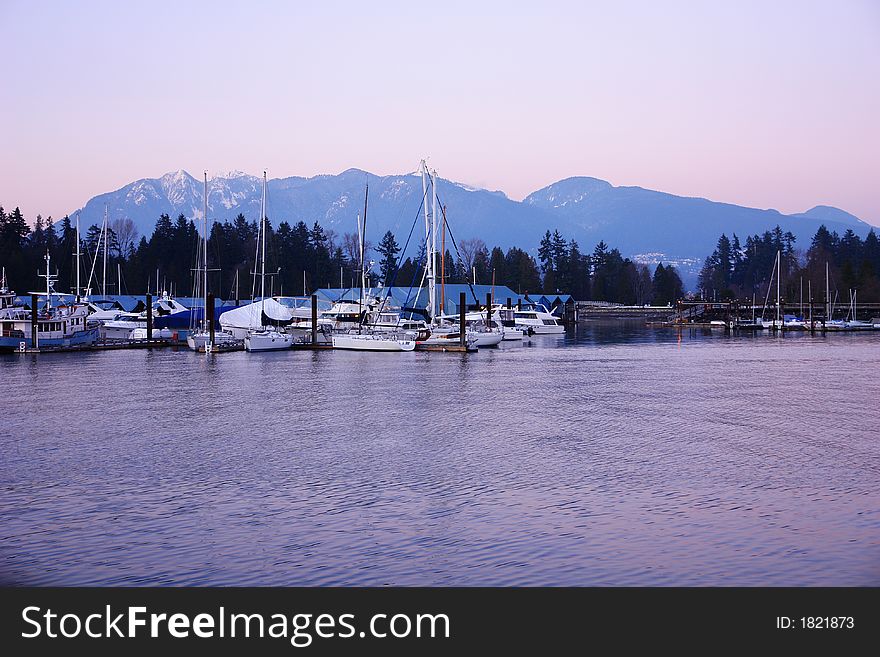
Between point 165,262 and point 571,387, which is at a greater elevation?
point 165,262

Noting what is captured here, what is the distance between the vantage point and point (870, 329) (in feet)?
518

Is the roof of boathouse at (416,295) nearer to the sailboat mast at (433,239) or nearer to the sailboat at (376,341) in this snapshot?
the sailboat mast at (433,239)

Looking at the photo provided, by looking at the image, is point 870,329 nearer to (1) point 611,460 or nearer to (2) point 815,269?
(2) point 815,269

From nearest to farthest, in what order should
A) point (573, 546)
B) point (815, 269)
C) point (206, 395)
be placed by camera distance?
1. point (573, 546)
2. point (206, 395)
3. point (815, 269)

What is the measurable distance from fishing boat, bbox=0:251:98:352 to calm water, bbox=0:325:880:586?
28.8 m

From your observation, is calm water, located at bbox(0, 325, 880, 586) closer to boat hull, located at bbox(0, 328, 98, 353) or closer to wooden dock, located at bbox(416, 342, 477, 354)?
boat hull, located at bbox(0, 328, 98, 353)

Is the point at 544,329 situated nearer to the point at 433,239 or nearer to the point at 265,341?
the point at 433,239

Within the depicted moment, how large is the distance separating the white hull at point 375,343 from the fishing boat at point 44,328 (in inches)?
957

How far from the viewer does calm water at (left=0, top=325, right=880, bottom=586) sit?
2005 centimetres

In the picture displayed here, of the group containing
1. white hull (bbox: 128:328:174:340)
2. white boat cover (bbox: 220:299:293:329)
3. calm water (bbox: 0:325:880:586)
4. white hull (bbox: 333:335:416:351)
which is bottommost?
calm water (bbox: 0:325:880:586)

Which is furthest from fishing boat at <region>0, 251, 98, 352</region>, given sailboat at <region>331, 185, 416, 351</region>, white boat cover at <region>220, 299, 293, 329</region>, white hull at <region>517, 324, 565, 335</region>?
white hull at <region>517, 324, 565, 335</region>
